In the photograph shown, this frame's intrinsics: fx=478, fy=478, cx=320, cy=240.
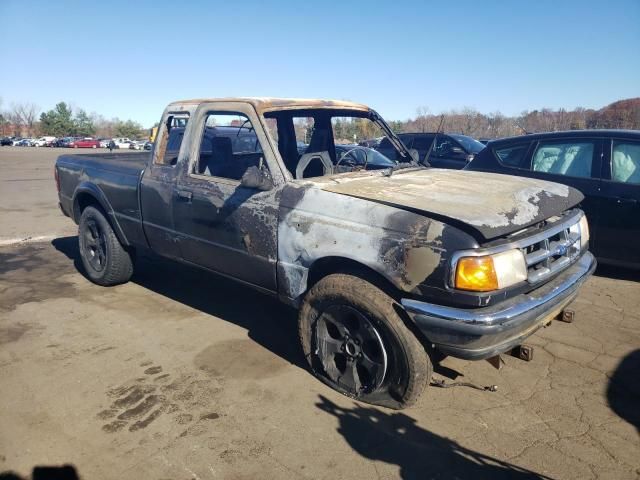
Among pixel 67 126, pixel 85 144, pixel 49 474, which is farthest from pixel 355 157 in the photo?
pixel 67 126

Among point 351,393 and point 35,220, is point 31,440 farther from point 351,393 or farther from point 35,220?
point 35,220

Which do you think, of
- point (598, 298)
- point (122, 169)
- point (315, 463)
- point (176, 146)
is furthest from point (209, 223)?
point (598, 298)

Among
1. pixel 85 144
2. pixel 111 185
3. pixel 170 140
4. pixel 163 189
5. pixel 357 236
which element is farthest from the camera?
pixel 85 144

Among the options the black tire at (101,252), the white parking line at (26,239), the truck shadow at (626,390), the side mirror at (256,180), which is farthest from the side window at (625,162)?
the white parking line at (26,239)

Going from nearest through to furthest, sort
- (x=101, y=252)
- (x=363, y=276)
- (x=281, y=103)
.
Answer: (x=363, y=276) → (x=281, y=103) → (x=101, y=252)

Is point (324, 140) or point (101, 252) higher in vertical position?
point (324, 140)

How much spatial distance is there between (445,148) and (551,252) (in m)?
8.90

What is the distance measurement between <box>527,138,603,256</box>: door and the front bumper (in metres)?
2.73

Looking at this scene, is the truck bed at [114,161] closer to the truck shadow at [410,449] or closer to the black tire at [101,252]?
Answer: the black tire at [101,252]

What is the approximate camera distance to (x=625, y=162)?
509cm

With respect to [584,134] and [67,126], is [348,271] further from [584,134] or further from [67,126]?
[67,126]

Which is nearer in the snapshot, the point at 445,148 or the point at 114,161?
the point at 114,161

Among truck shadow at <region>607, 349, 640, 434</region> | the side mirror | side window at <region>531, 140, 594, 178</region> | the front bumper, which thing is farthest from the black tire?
side window at <region>531, 140, 594, 178</region>

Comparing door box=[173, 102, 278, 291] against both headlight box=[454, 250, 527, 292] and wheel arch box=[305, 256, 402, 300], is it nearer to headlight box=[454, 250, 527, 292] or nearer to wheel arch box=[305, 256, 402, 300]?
wheel arch box=[305, 256, 402, 300]
